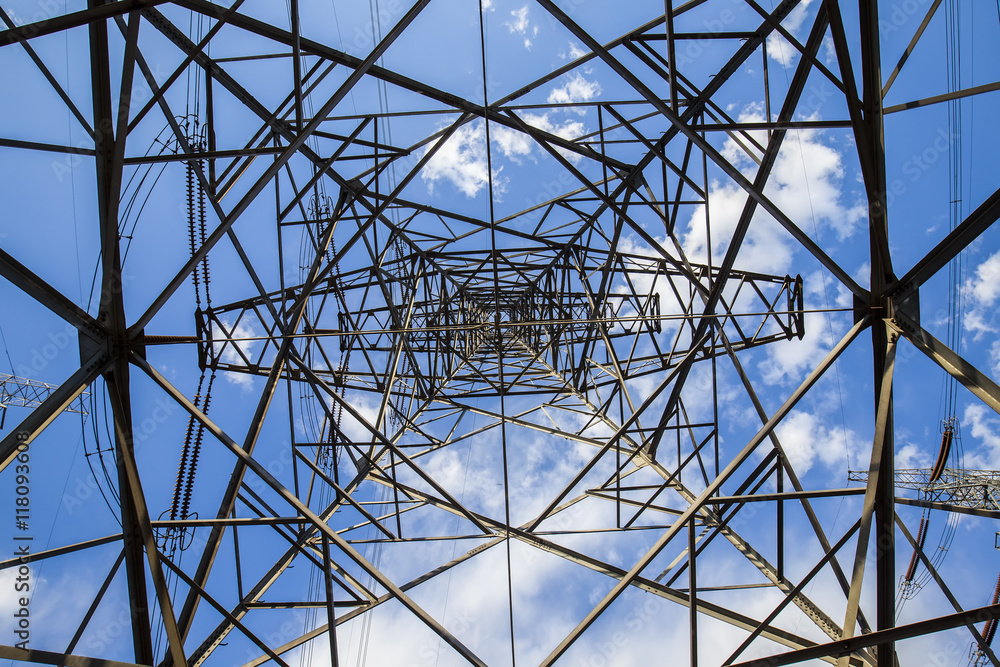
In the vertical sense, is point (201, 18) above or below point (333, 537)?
above

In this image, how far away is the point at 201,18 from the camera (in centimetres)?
842

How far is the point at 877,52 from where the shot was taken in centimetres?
554

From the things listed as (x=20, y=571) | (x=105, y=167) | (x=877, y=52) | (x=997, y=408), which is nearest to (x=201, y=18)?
(x=105, y=167)

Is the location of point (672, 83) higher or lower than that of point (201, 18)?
lower

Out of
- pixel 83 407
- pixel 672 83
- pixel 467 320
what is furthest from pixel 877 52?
pixel 467 320

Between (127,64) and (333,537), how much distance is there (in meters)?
5.67

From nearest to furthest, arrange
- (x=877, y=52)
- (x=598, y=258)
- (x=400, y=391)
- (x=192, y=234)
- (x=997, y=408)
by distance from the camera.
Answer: (x=997, y=408) → (x=877, y=52) → (x=192, y=234) → (x=400, y=391) → (x=598, y=258)

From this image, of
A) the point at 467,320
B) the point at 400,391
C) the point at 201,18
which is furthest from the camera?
Result: the point at 467,320

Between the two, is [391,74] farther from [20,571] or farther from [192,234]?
[20,571]

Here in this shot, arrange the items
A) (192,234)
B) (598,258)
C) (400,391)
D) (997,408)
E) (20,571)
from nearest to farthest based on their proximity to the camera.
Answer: (997,408) < (20,571) < (192,234) < (400,391) < (598,258)

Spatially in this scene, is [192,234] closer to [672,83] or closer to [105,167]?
[105,167]

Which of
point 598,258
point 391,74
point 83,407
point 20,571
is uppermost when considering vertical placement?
point 598,258

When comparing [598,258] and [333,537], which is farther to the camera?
[598,258]

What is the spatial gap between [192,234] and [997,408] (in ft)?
34.6
